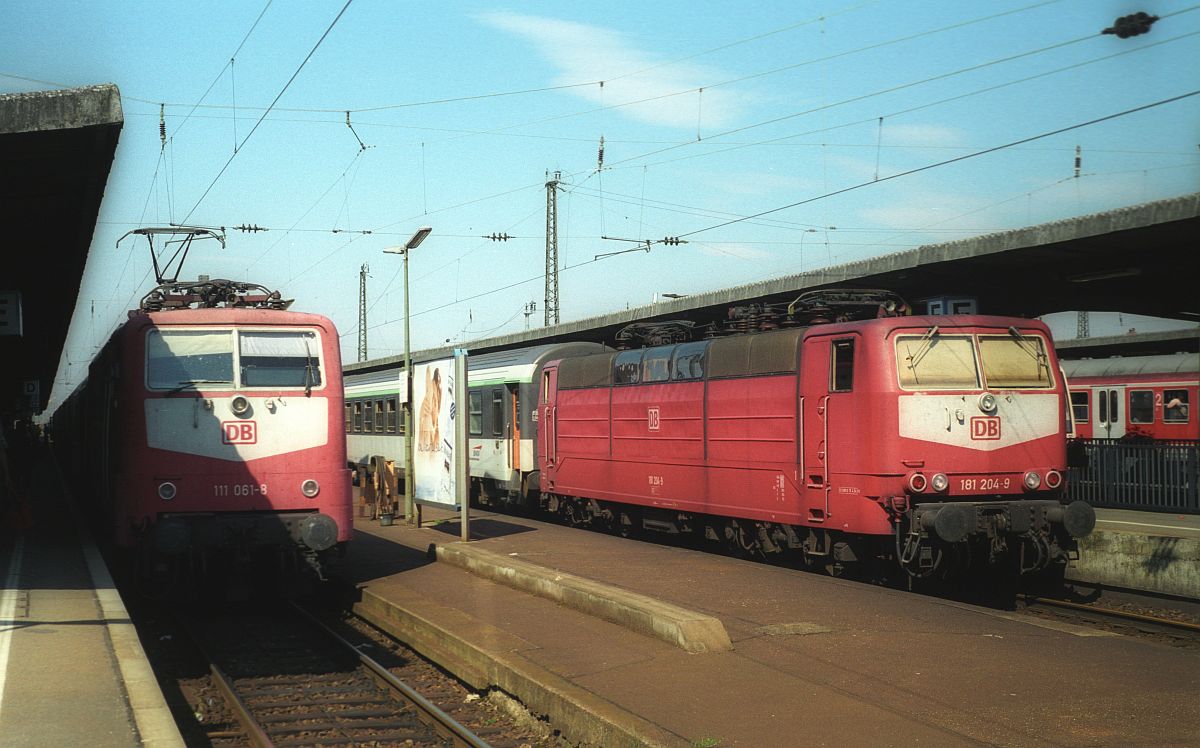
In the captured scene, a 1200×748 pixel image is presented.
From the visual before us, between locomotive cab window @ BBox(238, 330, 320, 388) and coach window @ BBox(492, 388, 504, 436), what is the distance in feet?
36.0

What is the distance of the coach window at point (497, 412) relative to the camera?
76.2ft

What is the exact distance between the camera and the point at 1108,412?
28.4 m

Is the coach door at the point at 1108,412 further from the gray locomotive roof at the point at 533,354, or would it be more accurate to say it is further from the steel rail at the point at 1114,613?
the steel rail at the point at 1114,613

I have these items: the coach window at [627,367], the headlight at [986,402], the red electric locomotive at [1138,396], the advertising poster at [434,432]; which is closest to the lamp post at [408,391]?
the advertising poster at [434,432]

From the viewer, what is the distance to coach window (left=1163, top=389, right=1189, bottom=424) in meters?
26.7

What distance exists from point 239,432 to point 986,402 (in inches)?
309

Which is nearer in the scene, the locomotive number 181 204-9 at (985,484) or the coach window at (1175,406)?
the locomotive number 181 204-9 at (985,484)

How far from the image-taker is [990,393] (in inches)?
493

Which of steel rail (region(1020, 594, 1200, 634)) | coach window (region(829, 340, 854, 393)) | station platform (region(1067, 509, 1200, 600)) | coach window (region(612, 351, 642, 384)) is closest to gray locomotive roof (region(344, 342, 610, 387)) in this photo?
coach window (region(612, 351, 642, 384))

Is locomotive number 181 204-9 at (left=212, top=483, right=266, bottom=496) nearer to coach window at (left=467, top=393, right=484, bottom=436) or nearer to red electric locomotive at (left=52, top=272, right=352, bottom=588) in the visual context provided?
red electric locomotive at (left=52, top=272, right=352, bottom=588)

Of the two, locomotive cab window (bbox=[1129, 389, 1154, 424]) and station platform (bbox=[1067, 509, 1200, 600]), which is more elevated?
locomotive cab window (bbox=[1129, 389, 1154, 424])

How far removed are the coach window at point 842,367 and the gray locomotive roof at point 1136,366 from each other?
1692cm

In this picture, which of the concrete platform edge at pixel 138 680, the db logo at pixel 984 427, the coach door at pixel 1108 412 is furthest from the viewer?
the coach door at pixel 1108 412

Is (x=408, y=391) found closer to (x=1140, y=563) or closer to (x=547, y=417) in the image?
(x=547, y=417)
